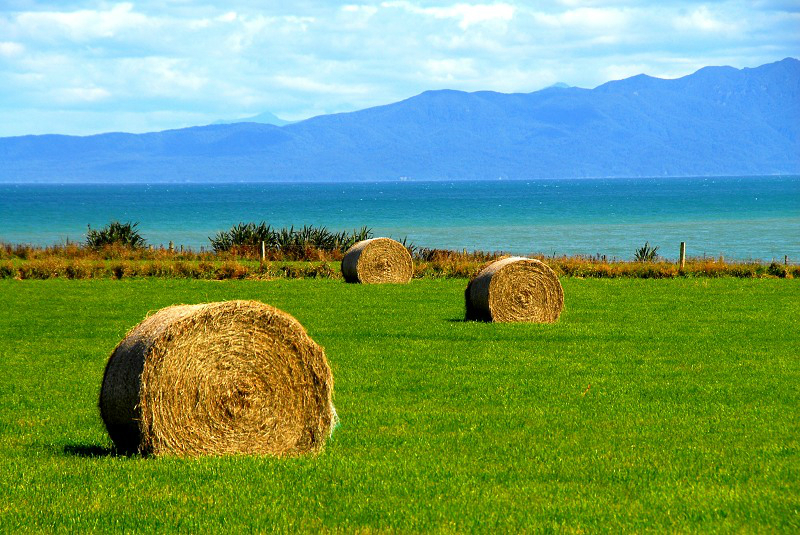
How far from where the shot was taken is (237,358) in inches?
461

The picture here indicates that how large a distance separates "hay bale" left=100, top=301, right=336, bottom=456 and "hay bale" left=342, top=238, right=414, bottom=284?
24693 mm

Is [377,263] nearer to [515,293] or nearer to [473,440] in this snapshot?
[515,293]

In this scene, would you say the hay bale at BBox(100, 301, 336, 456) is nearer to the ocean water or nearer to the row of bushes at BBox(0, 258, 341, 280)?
the row of bushes at BBox(0, 258, 341, 280)

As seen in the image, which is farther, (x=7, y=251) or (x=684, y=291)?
(x=7, y=251)

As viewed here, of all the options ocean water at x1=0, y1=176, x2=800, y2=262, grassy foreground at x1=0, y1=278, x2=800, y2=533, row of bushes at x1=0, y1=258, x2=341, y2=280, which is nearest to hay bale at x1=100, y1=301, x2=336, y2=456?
grassy foreground at x1=0, y1=278, x2=800, y2=533

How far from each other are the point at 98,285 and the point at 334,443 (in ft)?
83.7

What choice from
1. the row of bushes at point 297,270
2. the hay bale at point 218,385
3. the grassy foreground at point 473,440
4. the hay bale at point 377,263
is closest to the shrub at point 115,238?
the row of bushes at point 297,270

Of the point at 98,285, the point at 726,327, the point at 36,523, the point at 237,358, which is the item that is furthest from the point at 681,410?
A: the point at 98,285

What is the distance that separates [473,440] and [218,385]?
317 centimetres

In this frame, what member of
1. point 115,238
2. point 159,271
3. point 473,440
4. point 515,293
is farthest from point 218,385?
point 115,238

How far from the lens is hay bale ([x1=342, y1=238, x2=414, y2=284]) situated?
3681 cm

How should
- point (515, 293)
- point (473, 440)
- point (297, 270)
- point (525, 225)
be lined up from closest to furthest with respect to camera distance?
point (473, 440), point (515, 293), point (297, 270), point (525, 225)

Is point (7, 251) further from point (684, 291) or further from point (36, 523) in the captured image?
point (36, 523)

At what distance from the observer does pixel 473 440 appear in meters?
12.4
